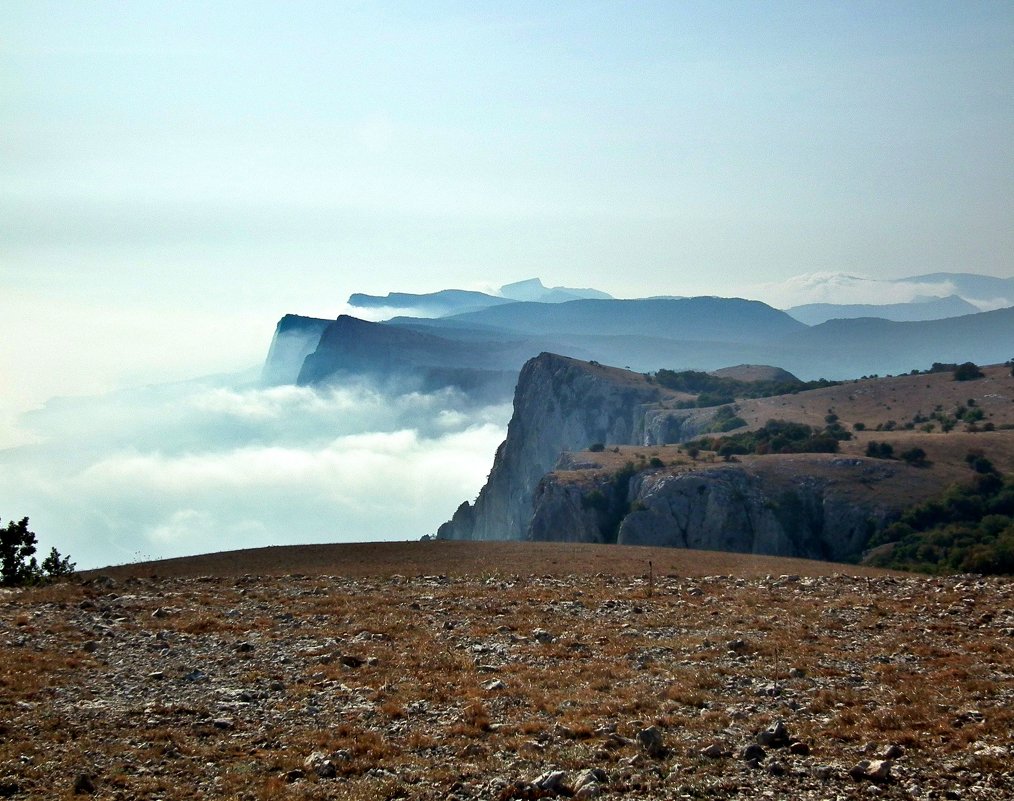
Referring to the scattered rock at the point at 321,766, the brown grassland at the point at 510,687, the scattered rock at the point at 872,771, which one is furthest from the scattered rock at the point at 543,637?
the scattered rock at the point at 872,771

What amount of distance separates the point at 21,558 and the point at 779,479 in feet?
158

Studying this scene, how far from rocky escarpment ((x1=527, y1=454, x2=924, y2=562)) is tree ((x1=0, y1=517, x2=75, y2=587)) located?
39.1 meters

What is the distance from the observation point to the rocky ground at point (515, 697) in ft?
34.2

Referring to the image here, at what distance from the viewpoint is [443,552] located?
35.1m

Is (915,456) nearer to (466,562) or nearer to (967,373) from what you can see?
(967,373)

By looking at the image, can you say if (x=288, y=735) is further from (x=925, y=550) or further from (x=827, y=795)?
(x=925, y=550)

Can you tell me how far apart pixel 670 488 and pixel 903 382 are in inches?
2100

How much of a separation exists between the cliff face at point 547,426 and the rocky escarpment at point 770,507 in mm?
52609

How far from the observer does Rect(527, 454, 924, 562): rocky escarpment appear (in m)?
59.8

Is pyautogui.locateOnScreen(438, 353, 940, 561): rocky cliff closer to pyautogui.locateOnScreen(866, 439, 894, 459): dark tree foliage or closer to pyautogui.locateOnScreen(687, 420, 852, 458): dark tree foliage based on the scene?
pyautogui.locateOnScreen(866, 439, 894, 459): dark tree foliage

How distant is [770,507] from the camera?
203 feet

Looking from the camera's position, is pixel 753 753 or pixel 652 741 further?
pixel 652 741

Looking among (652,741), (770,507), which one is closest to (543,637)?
(652,741)

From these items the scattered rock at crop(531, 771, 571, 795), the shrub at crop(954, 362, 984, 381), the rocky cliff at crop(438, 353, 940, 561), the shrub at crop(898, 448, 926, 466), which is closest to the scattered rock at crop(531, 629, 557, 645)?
the scattered rock at crop(531, 771, 571, 795)
